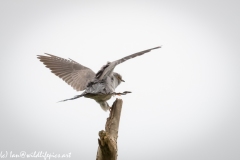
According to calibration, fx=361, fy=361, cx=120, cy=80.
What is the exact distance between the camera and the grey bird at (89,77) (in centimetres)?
750

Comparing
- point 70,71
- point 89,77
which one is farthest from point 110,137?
point 70,71

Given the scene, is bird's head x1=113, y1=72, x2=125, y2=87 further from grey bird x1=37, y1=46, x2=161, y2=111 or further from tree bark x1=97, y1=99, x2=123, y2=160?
tree bark x1=97, y1=99, x2=123, y2=160

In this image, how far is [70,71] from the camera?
8719 mm

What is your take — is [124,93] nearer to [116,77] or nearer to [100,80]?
[100,80]

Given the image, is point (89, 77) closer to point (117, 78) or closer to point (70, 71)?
point (70, 71)

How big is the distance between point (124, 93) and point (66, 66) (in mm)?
2463

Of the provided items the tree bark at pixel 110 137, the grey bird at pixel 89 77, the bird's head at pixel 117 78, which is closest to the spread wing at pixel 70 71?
the grey bird at pixel 89 77

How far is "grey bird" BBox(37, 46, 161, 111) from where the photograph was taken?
24.6 ft

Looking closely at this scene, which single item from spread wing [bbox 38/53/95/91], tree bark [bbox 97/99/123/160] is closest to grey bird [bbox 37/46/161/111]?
spread wing [bbox 38/53/95/91]

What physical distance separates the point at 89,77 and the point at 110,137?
7.73 ft

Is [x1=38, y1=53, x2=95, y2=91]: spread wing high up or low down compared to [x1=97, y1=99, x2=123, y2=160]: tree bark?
up

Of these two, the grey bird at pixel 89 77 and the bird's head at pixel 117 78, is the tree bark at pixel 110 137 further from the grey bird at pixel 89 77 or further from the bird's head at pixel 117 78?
the bird's head at pixel 117 78

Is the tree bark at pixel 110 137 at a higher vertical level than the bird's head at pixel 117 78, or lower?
lower

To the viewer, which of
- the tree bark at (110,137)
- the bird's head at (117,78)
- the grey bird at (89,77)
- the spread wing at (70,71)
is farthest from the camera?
the bird's head at (117,78)
